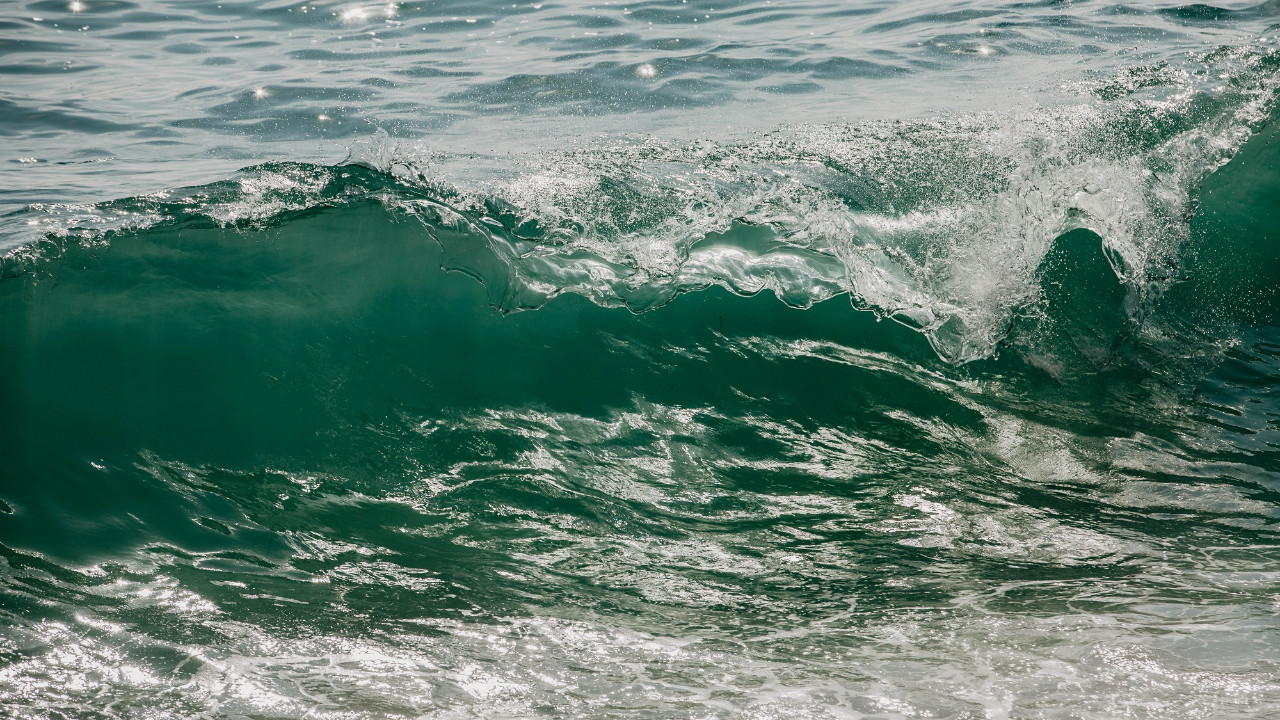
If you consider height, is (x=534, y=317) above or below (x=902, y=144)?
below

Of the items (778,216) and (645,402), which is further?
(778,216)

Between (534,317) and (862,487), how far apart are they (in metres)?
2.02

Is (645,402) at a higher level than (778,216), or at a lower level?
lower

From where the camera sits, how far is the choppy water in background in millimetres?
2645

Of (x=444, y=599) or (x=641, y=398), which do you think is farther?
(x=641, y=398)

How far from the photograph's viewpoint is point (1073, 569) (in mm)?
3107

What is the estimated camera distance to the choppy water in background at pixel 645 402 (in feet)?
8.68

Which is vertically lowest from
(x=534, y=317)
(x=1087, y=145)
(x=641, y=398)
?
(x=641, y=398)

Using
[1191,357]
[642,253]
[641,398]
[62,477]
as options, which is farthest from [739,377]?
[62,477]

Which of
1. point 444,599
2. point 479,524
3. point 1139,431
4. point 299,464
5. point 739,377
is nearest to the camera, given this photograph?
point 444,599

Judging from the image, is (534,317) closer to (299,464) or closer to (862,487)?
(299,464)

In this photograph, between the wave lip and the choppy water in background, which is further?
the wave lip

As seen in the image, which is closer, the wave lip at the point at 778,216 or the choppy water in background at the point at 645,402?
the choppy water in background at the point at 645,402

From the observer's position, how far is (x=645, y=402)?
4426mm
